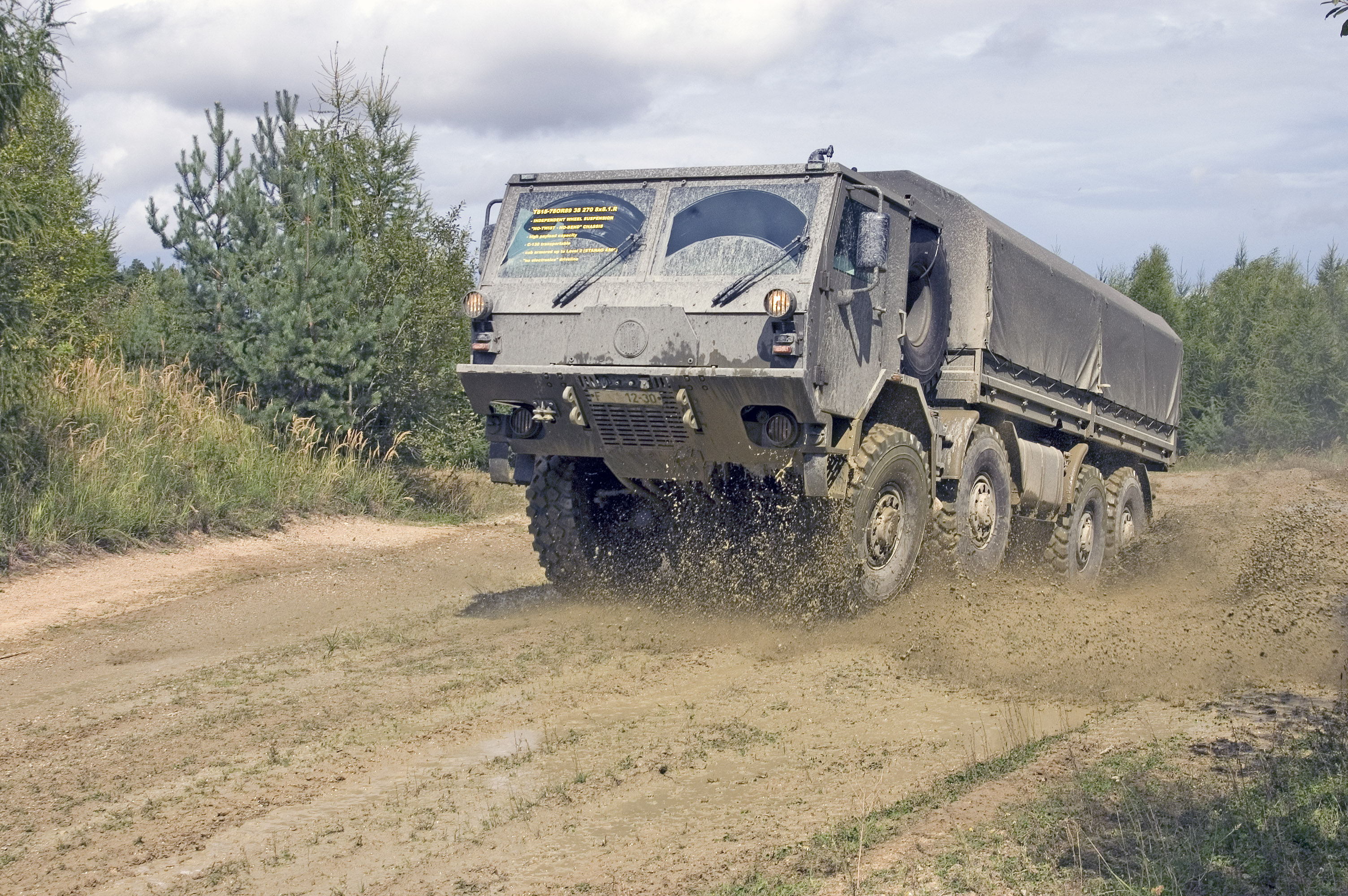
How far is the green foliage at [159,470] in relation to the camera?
11703mm

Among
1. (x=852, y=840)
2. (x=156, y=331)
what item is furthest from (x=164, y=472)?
(x=852, y=840)

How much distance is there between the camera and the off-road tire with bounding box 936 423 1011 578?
32.4 feet

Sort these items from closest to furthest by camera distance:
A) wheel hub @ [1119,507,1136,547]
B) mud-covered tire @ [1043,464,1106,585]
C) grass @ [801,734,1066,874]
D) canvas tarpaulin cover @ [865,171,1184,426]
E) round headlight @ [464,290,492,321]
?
grass @ [801,734,1066,874], round headlight @ [464,290,492,321], canvas tarpaulin cover @ [865,171,1184,426], mud-covered tire @ [1043,464,1106,585], wheel hub @ [1119,507,1136,547]

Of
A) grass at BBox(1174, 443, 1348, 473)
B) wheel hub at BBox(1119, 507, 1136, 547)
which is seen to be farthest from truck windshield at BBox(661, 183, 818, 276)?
grass at BBox(1174, 443, 1348, 473)

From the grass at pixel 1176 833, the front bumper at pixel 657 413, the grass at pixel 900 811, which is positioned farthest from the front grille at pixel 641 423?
the grass at pixel 1176 833

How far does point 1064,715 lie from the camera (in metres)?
6.73

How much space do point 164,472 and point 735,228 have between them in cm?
704

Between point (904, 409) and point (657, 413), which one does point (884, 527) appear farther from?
point (657, 413)

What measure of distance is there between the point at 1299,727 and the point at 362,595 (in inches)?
277

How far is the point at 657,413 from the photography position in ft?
27.5

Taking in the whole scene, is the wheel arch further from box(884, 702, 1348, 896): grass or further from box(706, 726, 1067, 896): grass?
box(884, 702, 1348, 896): grass

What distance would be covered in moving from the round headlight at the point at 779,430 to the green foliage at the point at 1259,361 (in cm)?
2760

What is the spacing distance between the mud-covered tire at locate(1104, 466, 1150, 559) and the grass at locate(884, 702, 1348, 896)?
319 inches

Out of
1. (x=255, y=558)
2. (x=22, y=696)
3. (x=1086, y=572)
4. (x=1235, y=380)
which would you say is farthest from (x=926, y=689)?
(x=1235, y=380)
